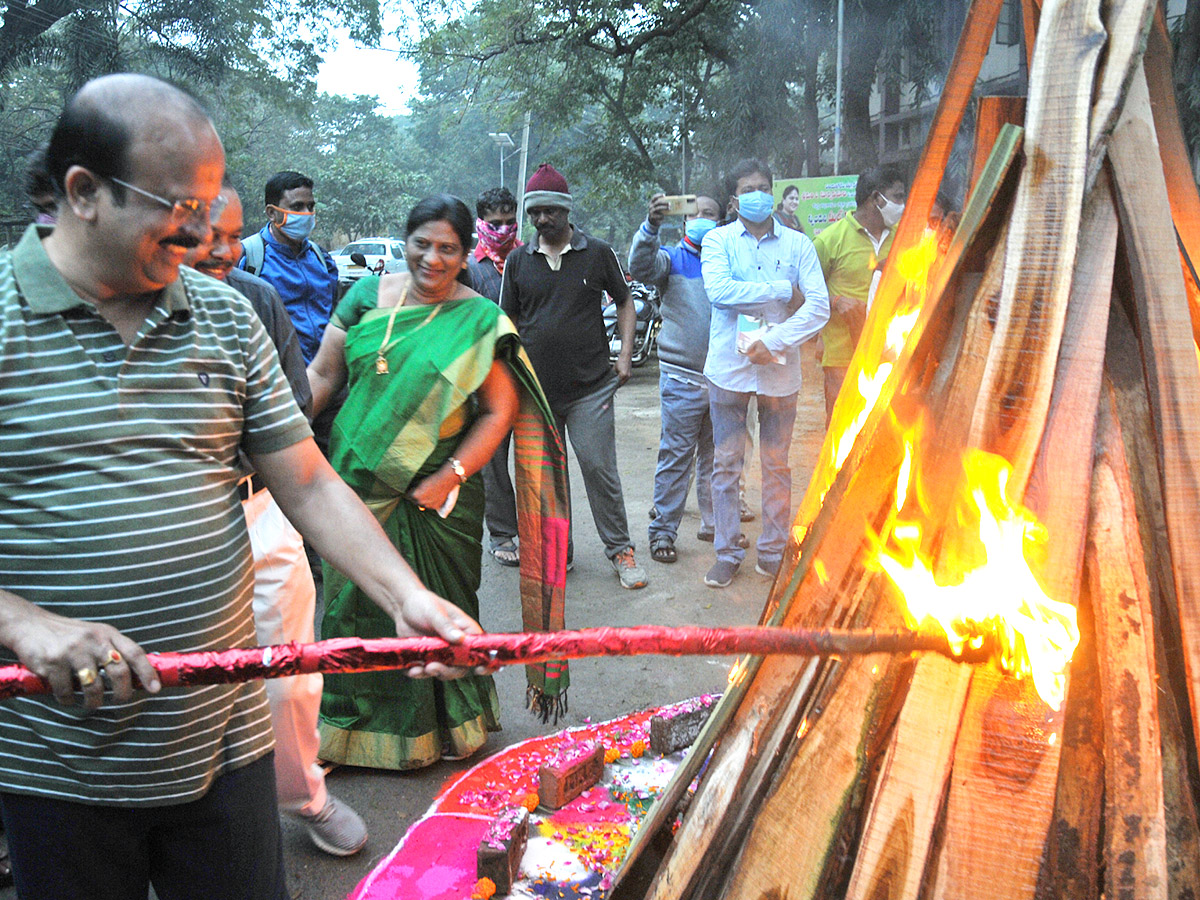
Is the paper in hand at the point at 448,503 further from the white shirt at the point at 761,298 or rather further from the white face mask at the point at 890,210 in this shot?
the white face mask at the point at 890,210

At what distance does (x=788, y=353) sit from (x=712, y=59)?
14186mm

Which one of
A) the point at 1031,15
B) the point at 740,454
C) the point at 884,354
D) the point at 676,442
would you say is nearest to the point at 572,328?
the point at 676,442

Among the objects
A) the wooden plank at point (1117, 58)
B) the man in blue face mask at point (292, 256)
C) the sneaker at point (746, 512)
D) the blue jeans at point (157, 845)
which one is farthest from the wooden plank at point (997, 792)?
the sneaker at point (746, 512)

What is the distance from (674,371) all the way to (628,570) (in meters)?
1.22

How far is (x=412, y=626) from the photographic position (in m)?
1.82

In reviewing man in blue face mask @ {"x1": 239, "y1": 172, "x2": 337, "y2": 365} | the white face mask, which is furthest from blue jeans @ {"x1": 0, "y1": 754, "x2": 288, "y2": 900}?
the white face mask

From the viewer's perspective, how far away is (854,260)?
605 centimetres

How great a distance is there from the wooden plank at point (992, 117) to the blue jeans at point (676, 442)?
355cm

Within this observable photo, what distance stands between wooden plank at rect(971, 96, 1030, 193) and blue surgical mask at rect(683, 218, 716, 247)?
13.6ft

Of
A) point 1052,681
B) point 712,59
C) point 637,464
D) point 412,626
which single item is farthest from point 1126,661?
point 712,59

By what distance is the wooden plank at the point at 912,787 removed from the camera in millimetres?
1812

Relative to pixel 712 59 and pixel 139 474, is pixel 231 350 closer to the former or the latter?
pixel 139 474

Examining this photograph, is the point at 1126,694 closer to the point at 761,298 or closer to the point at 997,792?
the point at 997,792

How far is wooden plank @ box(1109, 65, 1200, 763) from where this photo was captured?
1.83 metres
